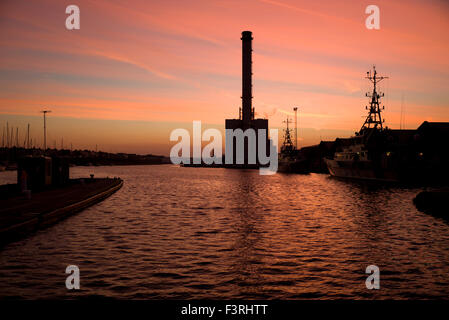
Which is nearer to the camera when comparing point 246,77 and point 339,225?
point 339,225

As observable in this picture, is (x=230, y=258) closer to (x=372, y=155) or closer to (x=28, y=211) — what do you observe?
(x=28, y=211)

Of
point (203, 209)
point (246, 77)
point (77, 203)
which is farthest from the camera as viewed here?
point (246, 77)

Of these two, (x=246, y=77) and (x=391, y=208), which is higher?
(x=246, y=77)

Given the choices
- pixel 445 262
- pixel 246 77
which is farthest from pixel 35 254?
pixel 246 77

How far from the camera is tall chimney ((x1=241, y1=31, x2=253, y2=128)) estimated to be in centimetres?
17188

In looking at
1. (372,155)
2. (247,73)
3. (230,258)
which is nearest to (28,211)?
(230,258)

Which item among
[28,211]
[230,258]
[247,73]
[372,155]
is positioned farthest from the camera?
[247,73]

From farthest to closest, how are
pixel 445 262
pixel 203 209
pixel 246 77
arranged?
pixel 246 77 < pixel 203 209 < pixel 445 262

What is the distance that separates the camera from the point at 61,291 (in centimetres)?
1073

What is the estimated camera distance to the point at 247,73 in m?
172

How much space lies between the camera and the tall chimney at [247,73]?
172 m

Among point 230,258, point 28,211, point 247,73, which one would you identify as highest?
point 247,73
